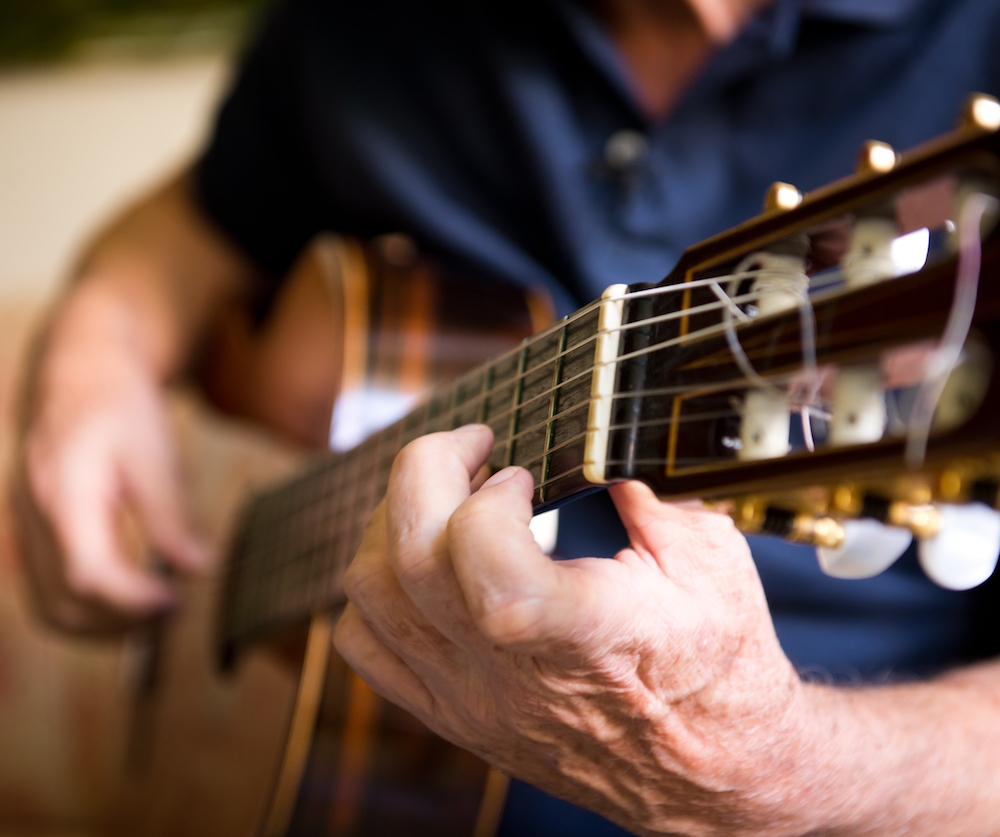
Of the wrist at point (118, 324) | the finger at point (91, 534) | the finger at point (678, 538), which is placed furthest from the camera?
the wrist at point (118, 324)

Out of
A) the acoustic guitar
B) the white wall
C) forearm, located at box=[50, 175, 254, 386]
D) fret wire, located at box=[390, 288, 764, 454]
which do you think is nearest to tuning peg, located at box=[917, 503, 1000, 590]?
the acoustic guitar

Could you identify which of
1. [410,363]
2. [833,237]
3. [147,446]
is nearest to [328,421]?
[410,363]

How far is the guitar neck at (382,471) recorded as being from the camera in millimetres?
377

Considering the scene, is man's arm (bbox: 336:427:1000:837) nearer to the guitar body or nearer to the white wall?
the guitar body

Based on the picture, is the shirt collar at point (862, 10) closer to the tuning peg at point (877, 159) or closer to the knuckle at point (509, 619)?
the tuning peg at point (877, 159)

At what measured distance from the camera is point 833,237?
32 centimetres

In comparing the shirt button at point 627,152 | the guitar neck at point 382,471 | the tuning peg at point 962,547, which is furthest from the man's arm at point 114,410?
the tuning peg at point 962,547

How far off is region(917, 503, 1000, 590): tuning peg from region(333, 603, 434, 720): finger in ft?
0.78

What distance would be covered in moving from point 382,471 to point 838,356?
32cm

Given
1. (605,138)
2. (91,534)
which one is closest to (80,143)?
(91,534)

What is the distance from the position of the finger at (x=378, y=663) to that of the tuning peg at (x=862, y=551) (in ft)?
0.67

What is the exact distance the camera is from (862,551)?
0.33 metres

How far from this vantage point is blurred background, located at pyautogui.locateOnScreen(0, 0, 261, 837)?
1.14m

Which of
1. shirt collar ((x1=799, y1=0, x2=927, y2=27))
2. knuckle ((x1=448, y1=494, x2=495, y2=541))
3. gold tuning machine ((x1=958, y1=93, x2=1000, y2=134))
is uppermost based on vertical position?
shirt collar ((x1=799, y1=0, x2=927, y2=27))
